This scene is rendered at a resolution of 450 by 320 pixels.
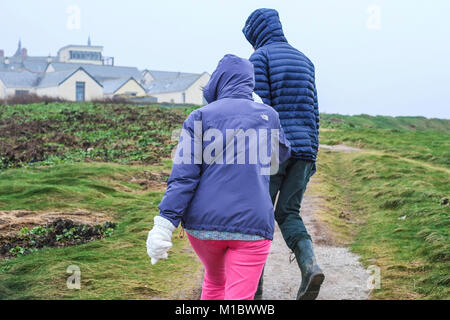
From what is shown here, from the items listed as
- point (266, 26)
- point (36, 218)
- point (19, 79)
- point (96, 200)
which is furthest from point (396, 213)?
point (19, 79)

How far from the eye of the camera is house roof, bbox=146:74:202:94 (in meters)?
74.2

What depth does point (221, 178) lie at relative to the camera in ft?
11.4

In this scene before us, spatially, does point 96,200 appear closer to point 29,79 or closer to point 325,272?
point 325,272

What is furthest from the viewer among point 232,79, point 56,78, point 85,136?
point 56,78

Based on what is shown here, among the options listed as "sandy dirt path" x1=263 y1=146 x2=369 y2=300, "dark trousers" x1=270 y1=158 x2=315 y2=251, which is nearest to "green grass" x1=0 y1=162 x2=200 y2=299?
"sandy dirt path" x1=263 y1=146 x2=369 y2=300

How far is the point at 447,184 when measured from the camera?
40.4ft

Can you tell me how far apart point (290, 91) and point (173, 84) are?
73.4 m

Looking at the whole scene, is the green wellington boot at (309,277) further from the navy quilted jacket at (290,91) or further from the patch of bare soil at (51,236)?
the patch of bare soil at (51,236)

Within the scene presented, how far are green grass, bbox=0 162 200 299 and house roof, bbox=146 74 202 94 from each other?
6365 centimetres

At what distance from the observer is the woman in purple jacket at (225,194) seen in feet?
11.3

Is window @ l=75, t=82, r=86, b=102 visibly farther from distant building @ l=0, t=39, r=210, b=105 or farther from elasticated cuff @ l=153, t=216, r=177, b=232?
elasticated cuff @ l=153, t=216, r=177, b=232

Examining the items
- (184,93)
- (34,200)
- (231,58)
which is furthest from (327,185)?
(184,93)

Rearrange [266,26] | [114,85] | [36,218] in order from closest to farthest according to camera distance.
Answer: [266,26] → [36,218] → [114,85]

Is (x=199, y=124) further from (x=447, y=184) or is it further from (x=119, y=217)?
(x=447, y=184)
